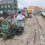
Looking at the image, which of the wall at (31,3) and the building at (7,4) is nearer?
the building at (7,4)

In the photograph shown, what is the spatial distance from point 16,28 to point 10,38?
0.43 ft

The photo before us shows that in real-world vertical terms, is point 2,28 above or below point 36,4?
below

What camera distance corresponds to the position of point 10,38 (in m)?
1.14

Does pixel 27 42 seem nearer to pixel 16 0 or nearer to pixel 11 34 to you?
pixel 11 34

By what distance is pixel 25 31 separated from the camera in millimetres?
1328

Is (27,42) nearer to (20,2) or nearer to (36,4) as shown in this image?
(20,2)

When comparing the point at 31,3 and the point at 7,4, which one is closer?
the point at 7,4

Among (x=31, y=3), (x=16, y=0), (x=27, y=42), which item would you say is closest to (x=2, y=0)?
(x=16, y=0)

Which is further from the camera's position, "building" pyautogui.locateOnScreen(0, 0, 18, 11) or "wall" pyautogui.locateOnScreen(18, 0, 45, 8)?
"wall" pyautogui.locateOnScreen(18, 0, 45, 8)

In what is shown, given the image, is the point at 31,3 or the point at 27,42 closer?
the point at 27,42

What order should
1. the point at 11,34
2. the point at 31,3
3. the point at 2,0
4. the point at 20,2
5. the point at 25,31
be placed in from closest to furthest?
1. the point at 11,34
2. the point at 25,31
3. the point at 2,0
4. the point at 20,2
5. the point at 31,3

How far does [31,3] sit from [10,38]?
5.27ft

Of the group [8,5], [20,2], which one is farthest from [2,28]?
[20,2]

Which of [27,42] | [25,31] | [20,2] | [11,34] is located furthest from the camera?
[20,2]
